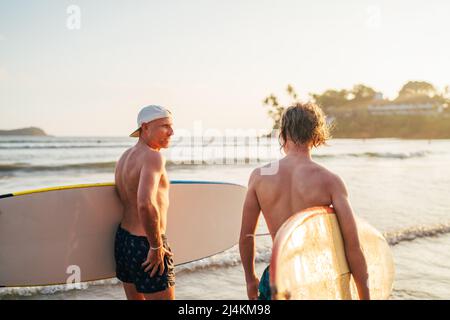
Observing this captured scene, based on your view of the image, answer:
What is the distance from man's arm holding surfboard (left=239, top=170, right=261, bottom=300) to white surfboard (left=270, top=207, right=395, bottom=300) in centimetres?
28

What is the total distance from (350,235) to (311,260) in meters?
0.24

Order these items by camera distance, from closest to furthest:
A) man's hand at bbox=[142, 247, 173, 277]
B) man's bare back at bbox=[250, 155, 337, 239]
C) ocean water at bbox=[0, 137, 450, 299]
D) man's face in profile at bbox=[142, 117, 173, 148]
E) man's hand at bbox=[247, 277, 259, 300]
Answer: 1. man's bare back at bbox=[250, 155, 337, 239]
2. man's hand at bbox=[247, 277, 259, 300]
3. man's hand at bbox=[142, 247, 173, 277]
4. man's face in profile at bbox=[142, 117, 173, 148]
5. ocean water at bbox=[0, 137, 450, 299]

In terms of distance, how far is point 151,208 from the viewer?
2467 mm

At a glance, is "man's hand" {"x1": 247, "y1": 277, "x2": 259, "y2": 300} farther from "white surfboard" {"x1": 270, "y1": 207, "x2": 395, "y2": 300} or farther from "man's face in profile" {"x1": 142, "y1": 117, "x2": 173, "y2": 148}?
"man's face in profile" {"x1": 142, "y1": 117, "x2": 173, "y2": 148}

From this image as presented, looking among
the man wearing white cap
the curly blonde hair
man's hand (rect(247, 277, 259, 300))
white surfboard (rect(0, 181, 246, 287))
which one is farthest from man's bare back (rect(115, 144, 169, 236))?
the curly blonde hair

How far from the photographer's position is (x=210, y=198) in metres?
4.30

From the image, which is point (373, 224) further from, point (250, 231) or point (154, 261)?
point (250, 231)

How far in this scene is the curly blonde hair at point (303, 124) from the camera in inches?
78.9

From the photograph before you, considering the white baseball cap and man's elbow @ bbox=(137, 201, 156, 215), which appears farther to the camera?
the white baseball cap

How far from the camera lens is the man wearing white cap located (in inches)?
98.3

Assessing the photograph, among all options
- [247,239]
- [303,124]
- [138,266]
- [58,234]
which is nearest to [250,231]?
[247,239]

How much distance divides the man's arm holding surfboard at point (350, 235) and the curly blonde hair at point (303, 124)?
217mm
